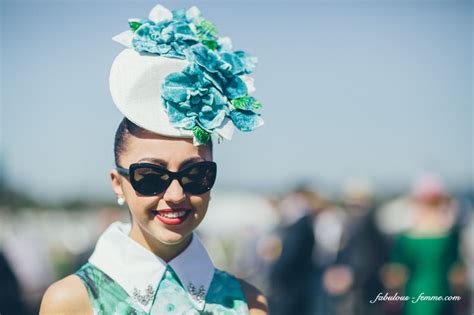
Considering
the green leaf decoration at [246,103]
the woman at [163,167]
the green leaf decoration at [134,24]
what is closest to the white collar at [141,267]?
the woman at [163,167]

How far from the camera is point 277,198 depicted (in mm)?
9516

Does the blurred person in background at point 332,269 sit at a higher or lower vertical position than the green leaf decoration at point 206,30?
lower

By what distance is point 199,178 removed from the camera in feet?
8.01

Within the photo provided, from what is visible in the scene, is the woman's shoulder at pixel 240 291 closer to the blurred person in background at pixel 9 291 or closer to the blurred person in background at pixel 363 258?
the blurred person in background at pixel 9 291

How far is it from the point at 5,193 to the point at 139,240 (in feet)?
21.7

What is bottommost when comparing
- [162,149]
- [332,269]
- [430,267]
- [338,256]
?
[332,269]

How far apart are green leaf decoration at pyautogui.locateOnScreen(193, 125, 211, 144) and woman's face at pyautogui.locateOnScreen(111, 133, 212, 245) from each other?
0.11 feet

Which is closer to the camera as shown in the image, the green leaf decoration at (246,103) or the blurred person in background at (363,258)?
the green leaf decoration at (246,103)

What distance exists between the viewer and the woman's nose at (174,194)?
2389mm

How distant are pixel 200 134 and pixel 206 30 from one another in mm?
432

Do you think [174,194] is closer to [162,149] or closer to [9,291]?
[162,149]

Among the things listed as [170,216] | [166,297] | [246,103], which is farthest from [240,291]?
[246,103]

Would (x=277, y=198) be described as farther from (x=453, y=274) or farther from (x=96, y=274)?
(x=96, y=274)

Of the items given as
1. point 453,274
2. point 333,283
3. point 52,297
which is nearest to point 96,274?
point 52,297
